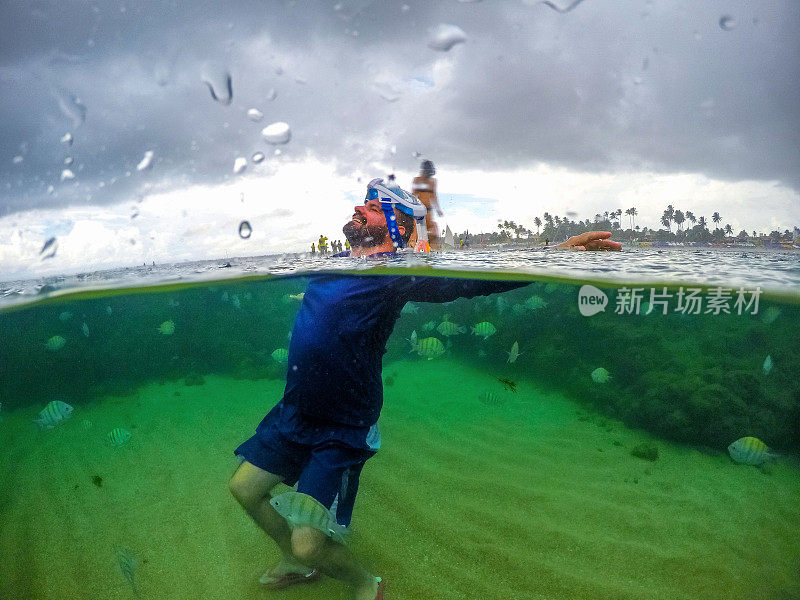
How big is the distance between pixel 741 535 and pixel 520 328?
1037cm

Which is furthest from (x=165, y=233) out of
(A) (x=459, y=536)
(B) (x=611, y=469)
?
(B) (x=611, y=469)

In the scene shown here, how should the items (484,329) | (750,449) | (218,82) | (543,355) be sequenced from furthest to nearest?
(543,355) < (484,329) < (750,449) < (218,82)

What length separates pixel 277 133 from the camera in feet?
12.5

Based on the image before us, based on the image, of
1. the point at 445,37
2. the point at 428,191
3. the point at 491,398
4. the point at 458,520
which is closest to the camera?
the point at 445,37

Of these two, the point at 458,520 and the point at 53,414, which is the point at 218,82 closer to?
the point at 53,414

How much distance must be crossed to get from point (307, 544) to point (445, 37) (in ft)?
14.7

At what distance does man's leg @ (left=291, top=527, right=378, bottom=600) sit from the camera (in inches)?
111

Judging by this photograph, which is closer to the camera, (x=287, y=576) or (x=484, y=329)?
(x=287, y=576)

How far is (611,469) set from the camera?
6.74 metres

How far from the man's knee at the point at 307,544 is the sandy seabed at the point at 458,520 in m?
1.44

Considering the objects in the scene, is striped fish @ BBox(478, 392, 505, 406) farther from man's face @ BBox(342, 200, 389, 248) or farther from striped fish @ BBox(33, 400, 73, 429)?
striped fish @ BBox(33, 400, 73, 429)

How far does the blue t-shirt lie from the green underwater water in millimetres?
2306

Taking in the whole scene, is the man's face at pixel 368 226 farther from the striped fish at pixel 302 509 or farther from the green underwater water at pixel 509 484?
the green underwater water at pixel 509 484

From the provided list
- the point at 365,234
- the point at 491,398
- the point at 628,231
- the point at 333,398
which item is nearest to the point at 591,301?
the point at 628,231
